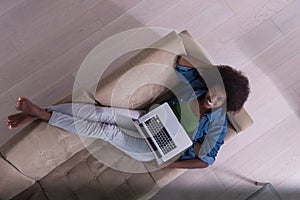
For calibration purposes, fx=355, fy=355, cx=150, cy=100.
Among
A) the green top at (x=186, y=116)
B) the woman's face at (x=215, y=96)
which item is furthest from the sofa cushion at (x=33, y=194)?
the woman's face at (x=215, y=96)

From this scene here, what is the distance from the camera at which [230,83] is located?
1564 mm

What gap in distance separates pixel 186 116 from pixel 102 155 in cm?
43

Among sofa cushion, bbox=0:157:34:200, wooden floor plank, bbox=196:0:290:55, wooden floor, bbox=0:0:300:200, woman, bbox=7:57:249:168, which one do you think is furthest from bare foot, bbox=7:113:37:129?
wooden floor plank, bbox=196:0:290:55

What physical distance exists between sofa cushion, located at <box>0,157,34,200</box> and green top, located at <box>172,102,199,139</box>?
0.72m

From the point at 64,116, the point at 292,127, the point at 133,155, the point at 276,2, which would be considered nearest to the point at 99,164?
the point at 133,155

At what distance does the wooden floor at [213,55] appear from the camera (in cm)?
196

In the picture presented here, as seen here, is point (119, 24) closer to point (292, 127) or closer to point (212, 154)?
point (212, 154)

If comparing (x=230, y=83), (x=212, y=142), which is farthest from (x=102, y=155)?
(x=230, y=83)

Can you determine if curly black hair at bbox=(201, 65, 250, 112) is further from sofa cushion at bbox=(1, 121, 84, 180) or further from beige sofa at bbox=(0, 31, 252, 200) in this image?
sofa cushion at bbox=(1, 121, 84, 180)

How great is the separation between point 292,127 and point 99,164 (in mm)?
1128

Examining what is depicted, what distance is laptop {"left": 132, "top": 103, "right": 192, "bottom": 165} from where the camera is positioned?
5.15 ft

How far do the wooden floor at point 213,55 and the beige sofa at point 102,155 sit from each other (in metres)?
0.36

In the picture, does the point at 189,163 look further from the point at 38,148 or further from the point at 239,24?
the point at 239,24

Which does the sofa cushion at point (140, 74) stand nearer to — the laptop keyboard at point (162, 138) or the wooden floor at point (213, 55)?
the laptop keyboard at point (162, 138)
